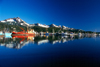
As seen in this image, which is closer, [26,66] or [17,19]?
[26,66]

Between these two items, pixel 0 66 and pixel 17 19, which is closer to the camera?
pixel 0 66

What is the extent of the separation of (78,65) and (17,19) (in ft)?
594

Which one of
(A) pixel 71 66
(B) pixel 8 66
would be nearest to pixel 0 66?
(B) pixel 8 66

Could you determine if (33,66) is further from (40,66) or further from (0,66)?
(0,66)

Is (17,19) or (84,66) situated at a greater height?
(17,19)

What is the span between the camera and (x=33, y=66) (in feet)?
11.5

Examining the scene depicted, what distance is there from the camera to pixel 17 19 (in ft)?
541

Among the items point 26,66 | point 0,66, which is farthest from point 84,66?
point 0,66

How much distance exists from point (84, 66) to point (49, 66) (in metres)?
1.70

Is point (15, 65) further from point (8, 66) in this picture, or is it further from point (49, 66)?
point (49, 66)

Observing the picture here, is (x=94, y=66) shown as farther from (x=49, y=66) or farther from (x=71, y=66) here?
(x=49, y=66)

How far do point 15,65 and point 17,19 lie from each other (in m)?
180

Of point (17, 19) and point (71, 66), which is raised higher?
point (17, 19)

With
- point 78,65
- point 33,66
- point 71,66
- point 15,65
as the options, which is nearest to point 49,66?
point 33,66
